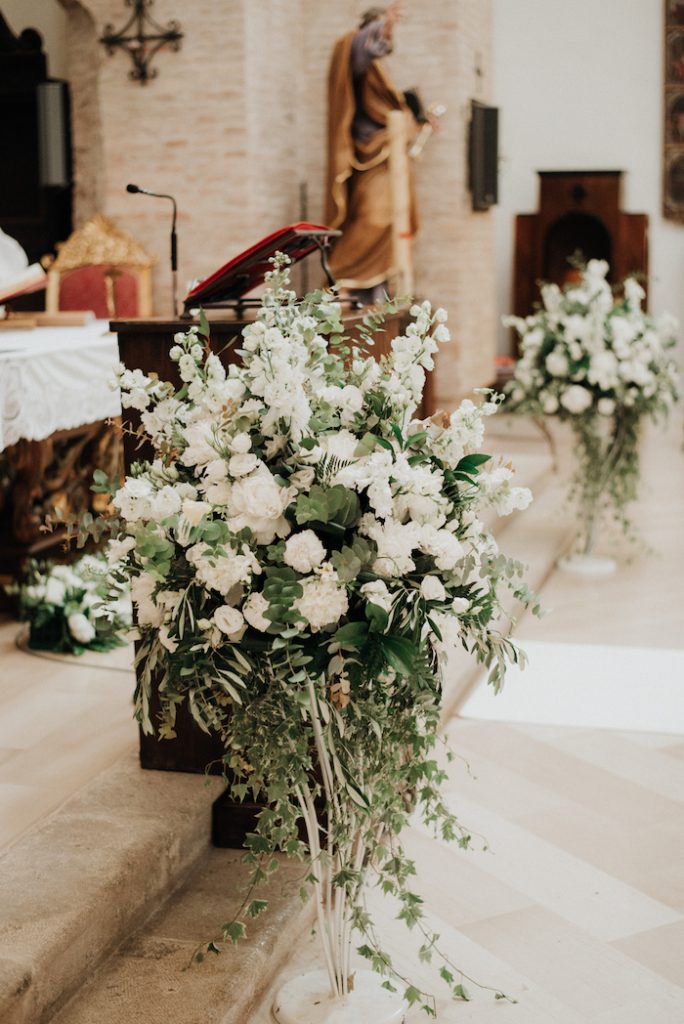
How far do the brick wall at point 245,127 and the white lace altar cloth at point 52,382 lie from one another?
3.14m

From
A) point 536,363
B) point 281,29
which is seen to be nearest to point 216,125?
point 281,29

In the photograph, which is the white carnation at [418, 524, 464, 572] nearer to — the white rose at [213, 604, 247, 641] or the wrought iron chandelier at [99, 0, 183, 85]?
the white rose at [213, 604, 247, 641]

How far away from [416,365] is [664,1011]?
1419mm

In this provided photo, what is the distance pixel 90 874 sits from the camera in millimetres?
2660

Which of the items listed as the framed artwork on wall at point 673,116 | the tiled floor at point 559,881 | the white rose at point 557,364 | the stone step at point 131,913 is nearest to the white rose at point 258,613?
the stone step at point 131,913

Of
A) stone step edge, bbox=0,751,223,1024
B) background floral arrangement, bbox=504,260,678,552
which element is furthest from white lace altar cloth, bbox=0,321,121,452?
background floral arrangement, bbox=504,260,678,552

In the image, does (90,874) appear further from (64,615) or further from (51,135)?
(51,135)

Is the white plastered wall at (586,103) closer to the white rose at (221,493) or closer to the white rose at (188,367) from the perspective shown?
the white rose at (188,367)

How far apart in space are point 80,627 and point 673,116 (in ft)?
32.3

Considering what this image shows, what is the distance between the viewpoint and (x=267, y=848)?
2309mm

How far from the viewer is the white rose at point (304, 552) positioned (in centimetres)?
214

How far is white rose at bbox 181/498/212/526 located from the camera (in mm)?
2180

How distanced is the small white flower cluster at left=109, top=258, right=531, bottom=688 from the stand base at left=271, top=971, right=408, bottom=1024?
2.53ft

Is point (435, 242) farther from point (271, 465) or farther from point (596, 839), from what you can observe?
point (271, 465)
